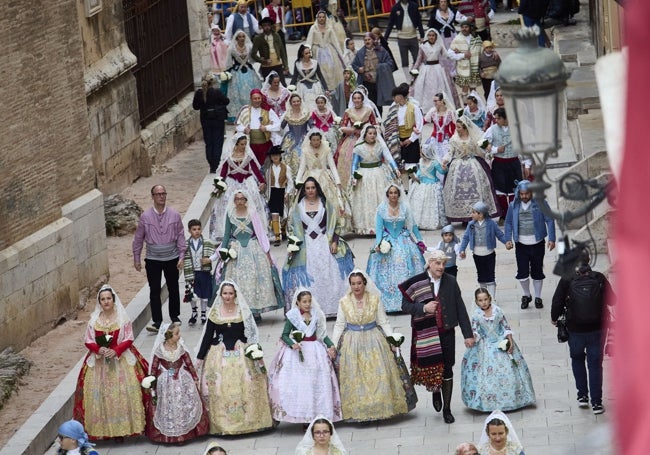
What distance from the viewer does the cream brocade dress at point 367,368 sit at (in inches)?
539

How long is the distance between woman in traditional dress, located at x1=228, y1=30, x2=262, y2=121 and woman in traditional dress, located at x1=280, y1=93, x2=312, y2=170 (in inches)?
253

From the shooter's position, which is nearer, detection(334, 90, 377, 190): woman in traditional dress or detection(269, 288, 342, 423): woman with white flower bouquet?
detection(269, 288, 342, 423): woman with white flower bouquet

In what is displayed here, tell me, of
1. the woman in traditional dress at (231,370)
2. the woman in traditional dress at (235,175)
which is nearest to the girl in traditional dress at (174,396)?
the woman in traditional dress at (231,370)

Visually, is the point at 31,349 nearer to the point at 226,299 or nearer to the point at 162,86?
the point at 226,299

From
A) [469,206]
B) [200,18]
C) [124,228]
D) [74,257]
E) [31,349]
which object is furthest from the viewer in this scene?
[200,18]

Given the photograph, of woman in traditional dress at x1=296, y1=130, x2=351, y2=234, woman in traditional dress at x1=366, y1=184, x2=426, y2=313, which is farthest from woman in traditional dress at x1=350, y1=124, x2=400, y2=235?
woman in traditional dress at x1=366, y1=184, x2=426, y2=313

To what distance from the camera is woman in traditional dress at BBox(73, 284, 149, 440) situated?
543 inches

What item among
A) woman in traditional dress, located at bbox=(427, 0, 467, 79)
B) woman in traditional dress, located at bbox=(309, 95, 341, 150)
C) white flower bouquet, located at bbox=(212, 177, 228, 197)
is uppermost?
white flower bouquet, located at bbox=(212, 177, 228, 197)

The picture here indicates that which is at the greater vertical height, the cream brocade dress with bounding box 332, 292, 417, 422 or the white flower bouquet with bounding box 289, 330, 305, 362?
the white flower bouquet with bounding box 289, 330, 305, 362

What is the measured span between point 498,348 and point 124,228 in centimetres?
905

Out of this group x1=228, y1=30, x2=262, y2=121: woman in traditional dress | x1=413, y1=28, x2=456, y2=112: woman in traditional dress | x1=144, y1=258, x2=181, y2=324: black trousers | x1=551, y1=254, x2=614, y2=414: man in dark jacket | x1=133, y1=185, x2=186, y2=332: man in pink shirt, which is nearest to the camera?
x1=551, y1=254, x2=614, y2=414: man in dark jacket

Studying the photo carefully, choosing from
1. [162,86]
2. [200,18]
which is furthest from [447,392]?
[200,18]

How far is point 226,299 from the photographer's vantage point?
1358 cm

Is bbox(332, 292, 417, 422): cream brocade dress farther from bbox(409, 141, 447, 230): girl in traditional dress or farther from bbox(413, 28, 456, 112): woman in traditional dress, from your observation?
bbox(413, 28, 456, 112): woman in traditional dress
